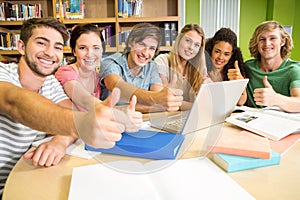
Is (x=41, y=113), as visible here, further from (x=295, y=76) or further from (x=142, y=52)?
(x=295, y=76)

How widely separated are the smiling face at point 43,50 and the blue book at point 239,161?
774mm

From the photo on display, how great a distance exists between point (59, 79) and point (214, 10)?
2.82m

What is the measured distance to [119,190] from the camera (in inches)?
21.6

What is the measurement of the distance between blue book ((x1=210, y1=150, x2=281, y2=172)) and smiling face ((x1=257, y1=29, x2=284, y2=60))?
1103 mm

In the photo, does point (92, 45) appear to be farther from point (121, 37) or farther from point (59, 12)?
point (59, 12)

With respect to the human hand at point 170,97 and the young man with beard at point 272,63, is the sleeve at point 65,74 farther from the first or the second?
the young man with beard at point 272,63

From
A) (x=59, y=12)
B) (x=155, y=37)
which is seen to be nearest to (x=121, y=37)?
(x=155, y=37)

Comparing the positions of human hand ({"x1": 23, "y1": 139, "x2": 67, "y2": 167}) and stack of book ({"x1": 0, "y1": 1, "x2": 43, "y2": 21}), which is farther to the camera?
stack of book ({"x1": 0, "y1": 1, "x2": 43, "y2": 21})

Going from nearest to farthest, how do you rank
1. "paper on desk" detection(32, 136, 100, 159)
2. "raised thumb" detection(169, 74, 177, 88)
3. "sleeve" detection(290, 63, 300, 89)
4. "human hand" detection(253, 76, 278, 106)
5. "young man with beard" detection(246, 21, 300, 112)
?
1. "paper on desk" detection(32, 136, 100, 159)
2. "raised thumb" detection(169, 74, 177, 88)
3. "human hand" detection(253, 76, 278, 106)
4. "sleeve" detection(290, 63, 300, 89)
5. "young man with beard" detection(246, 21, 300, 112)

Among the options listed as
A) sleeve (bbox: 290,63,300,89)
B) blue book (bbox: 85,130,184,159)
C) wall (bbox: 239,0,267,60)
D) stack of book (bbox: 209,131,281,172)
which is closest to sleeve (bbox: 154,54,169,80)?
blue book (bbox: 85,130,184,159)

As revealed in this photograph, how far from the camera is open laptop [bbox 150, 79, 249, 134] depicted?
766 mm

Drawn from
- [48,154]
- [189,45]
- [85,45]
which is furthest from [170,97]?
[85,45]

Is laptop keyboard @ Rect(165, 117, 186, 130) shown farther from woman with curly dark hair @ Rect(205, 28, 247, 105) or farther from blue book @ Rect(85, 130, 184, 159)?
woman with curly dark hair @ Rect(205, 28, 247, 105)

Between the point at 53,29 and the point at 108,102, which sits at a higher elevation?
the point at 53,29
